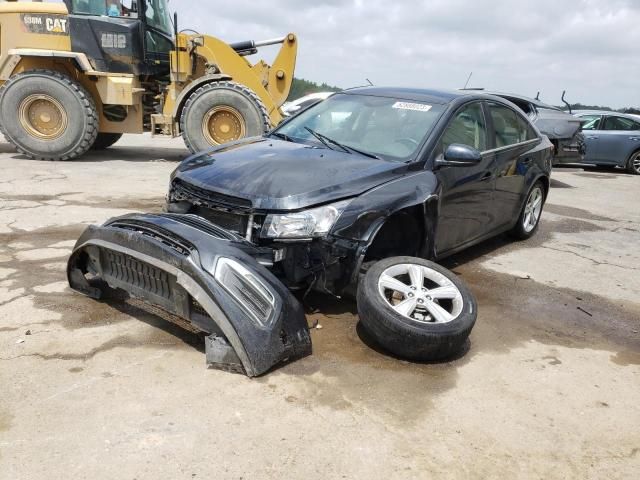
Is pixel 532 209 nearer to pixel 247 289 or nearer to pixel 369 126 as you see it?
pixel 369 126

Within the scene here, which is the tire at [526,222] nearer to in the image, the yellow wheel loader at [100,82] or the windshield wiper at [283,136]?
the windshield wiper at [283,136]

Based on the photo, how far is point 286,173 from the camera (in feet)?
12.1

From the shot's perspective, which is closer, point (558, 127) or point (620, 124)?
point (558, 127)

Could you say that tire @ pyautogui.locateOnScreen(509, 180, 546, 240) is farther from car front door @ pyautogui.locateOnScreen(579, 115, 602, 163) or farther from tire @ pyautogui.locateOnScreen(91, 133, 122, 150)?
car front door @ pyautogui.locateOnScreen(579, 115, 602, 163)

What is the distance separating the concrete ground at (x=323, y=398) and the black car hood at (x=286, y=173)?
88 centimetres

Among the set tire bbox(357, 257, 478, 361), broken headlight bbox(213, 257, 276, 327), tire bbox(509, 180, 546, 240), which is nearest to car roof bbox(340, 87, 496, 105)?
tire bbox(509, 180, 546, 240)

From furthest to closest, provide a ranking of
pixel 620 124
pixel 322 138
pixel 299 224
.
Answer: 1. pixel 620 124
2. pixel 322 138
3. pixel 299 224

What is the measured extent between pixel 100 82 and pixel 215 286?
7.97 m

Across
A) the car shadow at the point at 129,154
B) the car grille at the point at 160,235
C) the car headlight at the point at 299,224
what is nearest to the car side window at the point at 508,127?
the car headlight at the point at 299,224

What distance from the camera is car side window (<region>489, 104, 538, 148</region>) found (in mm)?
5258

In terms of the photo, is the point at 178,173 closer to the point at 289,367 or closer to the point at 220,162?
the point at 220,162

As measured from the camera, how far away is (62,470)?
2203 mm

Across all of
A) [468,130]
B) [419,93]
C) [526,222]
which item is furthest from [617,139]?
[419,93]

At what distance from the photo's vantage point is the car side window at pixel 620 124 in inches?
549
